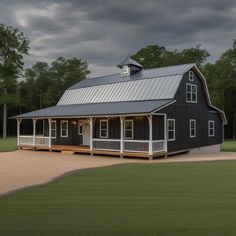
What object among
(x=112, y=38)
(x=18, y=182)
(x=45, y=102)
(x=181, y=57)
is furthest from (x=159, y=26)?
(x=45, y=102)

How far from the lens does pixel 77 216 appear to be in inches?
287

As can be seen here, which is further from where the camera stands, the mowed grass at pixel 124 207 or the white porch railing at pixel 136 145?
the white porch railing at pixel 136 145

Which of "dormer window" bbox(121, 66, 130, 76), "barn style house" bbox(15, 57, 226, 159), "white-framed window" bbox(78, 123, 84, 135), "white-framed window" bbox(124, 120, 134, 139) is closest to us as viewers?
"barn style house" bbox(15, 57, 226, 159)

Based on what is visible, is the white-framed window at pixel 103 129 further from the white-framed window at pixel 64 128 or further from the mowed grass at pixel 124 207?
the mowed grass at pixel 124 207

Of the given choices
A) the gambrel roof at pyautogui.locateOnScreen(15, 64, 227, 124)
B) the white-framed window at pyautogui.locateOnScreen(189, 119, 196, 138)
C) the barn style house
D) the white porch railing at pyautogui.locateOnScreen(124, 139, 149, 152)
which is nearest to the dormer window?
the barn style house

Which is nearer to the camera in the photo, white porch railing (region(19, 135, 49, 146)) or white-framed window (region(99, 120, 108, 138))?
white-framed window (region(99, 120, 108, 138))

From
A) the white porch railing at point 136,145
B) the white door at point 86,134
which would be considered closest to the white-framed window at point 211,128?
the white porch railing at point 136,145

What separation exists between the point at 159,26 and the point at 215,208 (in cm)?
Answer: 2098

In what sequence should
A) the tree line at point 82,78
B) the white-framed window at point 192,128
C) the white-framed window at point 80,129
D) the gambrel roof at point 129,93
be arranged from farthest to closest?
the tree line at point 82,78 < the white-framed window at point 80,129 < the white-framed window at point 192,128 < the gambrel roof at point 129,93

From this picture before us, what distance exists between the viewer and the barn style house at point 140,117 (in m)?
22.7

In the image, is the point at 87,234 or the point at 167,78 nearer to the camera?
the point at 87,234

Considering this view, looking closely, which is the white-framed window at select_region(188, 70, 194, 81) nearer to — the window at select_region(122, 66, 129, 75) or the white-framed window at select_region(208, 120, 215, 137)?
the white-framed window at select_region(208, 120, 215, 137)

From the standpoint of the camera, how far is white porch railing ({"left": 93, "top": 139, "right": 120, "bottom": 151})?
23.2 metres

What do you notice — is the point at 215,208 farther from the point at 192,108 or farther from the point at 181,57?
the point at 181,57
